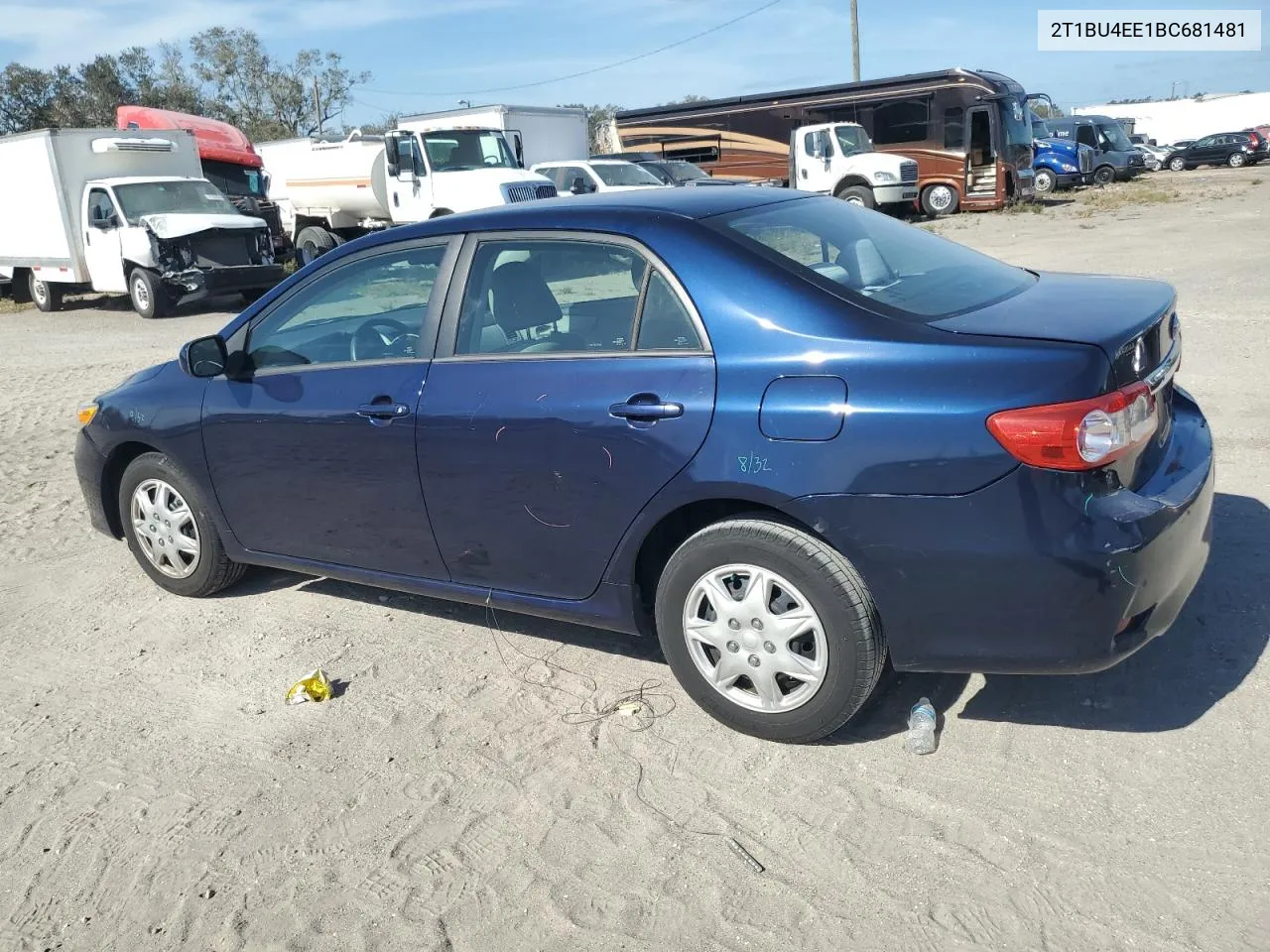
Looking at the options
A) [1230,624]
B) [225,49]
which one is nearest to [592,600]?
[1230,624]

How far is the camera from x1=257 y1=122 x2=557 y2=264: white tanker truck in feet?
62.8

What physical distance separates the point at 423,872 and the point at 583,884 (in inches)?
18.0

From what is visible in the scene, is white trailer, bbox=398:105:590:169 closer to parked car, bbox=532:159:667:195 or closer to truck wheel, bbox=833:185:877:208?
parked car, bbox=532:159:667:195

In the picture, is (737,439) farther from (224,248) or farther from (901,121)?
(901,121)

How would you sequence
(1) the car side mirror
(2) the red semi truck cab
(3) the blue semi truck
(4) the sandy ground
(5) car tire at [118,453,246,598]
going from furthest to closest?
1. (3) the blue semi truck
2. (2) the red semi truck cab
3. (5) car tire at [118,453,246,598]
4. (1) the car side mirror
5. (4) the sandy ground

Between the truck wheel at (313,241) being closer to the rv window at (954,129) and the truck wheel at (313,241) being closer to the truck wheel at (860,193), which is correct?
the truck wheel at (860,193)

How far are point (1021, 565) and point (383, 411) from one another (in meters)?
2.29

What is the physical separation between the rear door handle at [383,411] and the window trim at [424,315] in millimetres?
171

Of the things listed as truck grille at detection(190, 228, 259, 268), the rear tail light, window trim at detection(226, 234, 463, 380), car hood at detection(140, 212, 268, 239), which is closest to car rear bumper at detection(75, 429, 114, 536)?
window trim at detection(226, 234, 463, 380)

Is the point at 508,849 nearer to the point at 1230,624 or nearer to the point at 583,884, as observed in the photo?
the point at 583,884

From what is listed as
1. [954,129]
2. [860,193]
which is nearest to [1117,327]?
[860,193]

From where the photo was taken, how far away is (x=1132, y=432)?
3.01 meters

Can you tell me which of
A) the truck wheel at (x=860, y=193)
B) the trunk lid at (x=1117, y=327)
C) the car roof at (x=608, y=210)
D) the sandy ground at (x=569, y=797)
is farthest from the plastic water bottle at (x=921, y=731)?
the truck wheel at (x=860, y=193)

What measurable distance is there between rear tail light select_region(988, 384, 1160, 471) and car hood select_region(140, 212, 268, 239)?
1567cm
